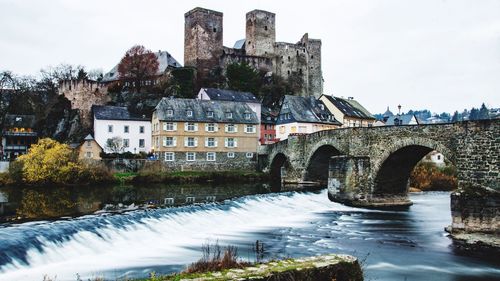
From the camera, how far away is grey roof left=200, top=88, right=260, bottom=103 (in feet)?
186

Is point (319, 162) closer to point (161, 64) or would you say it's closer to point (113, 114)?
point (113, 114)

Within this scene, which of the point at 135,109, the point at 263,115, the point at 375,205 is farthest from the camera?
the point at 263,115

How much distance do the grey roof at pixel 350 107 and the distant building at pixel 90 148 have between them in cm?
2977

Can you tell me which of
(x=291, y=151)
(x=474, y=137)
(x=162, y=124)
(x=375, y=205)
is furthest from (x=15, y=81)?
(x=474, y=137)

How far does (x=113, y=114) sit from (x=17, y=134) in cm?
1784

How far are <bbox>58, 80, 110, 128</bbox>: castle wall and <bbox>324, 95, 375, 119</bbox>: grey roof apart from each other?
30.9m

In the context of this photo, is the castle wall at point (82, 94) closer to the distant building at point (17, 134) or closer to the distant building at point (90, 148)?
the distant building at point (17, 134)

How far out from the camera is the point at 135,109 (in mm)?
54562

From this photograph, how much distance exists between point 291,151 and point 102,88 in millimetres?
33706

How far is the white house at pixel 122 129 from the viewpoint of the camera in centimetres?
4875

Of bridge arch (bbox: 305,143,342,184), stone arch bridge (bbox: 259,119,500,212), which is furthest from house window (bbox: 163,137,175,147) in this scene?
bridge arch (bbox: 305,143,342,184)

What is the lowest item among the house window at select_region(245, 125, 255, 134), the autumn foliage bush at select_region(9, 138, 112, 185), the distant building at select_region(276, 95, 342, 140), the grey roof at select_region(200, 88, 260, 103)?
the autumn foliage bush at select_region(9, 138, 112, 185)

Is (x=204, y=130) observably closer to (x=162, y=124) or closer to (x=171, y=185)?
(x=162, y=124)

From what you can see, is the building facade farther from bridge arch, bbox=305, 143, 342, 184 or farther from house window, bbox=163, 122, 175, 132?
bridge arch, bbox=305, 143, 342, 184
